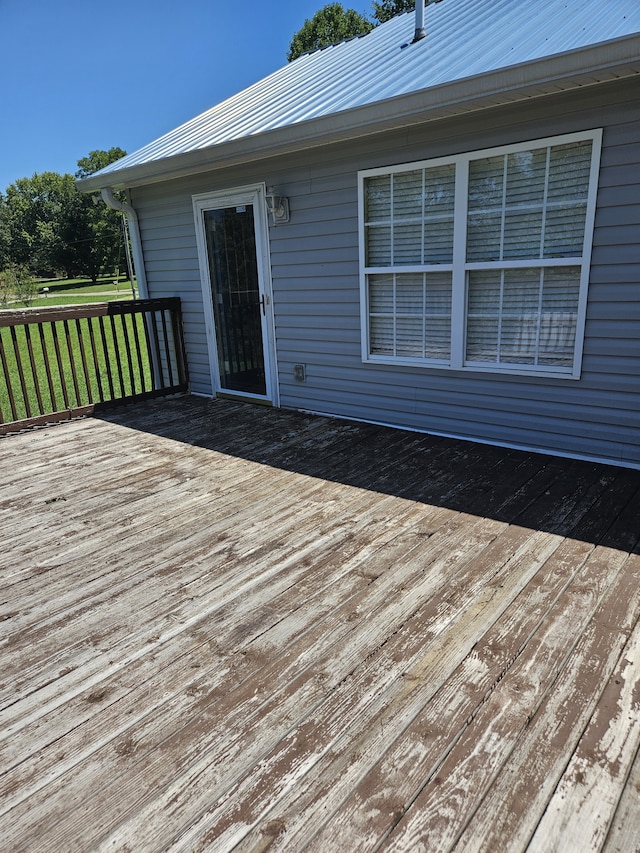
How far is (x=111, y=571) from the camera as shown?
2.45 meters

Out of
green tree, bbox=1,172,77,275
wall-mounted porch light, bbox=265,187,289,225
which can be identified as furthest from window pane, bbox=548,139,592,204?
green tree, bbox=1,172,77,275

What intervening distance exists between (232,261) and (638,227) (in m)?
3.43

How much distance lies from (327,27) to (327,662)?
94.2ft

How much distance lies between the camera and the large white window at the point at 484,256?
3.22 metres

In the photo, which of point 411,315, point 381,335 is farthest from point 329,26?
point 411,315

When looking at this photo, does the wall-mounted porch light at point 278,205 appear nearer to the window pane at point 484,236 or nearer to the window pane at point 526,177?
the window pane at point 484,236

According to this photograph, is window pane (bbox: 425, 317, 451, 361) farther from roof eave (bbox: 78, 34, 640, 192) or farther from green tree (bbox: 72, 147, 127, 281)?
green tree (bbox: 72, 147, 127, 281)

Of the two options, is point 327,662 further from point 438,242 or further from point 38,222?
point 38,222

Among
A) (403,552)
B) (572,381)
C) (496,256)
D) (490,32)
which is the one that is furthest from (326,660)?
(490,32)

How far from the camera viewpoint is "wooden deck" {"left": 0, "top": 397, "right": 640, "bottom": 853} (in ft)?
4.21

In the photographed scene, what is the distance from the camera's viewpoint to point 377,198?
402cm

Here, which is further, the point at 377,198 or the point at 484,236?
the point at 377,198

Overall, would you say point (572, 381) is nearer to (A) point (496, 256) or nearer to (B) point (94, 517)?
(A) point (496, 256)

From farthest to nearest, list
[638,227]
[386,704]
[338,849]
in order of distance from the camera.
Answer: [638,227] < [386,704] < [338,849]
